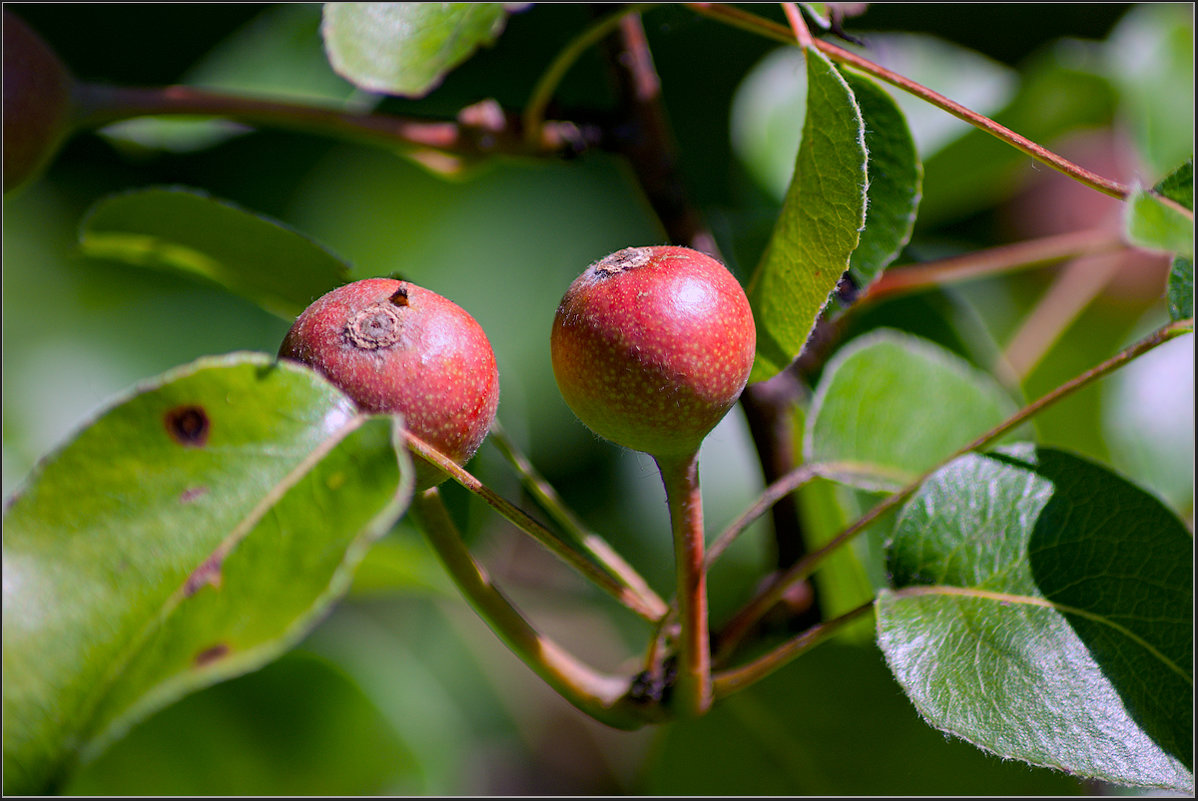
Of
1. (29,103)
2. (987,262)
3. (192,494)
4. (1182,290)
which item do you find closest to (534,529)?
(192,494)

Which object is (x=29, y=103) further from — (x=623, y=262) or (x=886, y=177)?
(x=886, y=177)

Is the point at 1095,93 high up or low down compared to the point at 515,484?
up

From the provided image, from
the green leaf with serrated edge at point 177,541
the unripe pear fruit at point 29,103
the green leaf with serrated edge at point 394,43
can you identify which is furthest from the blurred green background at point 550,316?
the green leaf with serrated edge at point 177,541

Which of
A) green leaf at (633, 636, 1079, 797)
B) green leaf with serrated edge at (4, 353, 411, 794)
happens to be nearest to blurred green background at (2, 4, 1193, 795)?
green leaf at (633, 636, 1079, 797)

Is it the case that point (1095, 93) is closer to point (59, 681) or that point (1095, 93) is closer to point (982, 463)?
point (982, 463)

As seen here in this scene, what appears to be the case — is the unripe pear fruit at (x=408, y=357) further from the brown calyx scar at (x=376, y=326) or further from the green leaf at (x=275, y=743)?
the green leaf at (x=275, y=743)

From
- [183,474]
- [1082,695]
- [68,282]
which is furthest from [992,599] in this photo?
[68,282]
